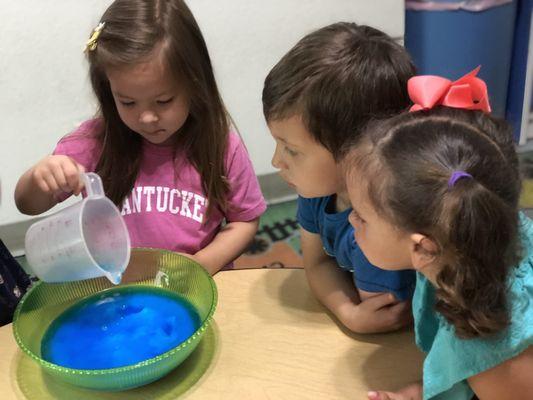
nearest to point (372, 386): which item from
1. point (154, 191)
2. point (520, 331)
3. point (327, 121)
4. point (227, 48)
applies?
point (520, 331)

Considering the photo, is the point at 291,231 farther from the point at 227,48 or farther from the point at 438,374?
the point at 438,374

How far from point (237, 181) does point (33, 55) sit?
89 cm

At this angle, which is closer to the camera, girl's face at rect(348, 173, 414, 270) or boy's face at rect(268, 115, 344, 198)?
girl's face at rect(348, 173, 414, 270)

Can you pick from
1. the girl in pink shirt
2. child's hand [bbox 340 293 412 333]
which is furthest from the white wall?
child's hand [bbox 340 293 412 333]

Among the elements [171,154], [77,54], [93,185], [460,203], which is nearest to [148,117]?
[171,154]

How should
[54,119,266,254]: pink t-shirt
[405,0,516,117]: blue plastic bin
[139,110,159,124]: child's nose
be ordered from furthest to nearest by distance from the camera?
→ [405,0,516,117]: blue plastic bin → [54,119,266,254]: pink t-shirt → [139,110,159,124]: child's nose

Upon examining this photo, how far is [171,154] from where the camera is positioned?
1.12 meters

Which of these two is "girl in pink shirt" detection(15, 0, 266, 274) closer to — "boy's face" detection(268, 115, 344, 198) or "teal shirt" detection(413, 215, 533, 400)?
"boy's face" detection(268, 115, 344, 198)

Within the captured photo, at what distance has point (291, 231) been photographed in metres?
2.08

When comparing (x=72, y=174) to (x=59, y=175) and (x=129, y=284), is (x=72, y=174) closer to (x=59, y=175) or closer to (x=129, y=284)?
(x=59, y=175)

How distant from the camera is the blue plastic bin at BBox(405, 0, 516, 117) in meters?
2.06

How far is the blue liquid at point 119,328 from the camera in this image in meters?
0.73

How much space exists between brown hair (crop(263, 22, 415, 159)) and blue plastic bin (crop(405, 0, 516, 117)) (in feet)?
4.67

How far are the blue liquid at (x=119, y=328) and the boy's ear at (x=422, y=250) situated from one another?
32cm
